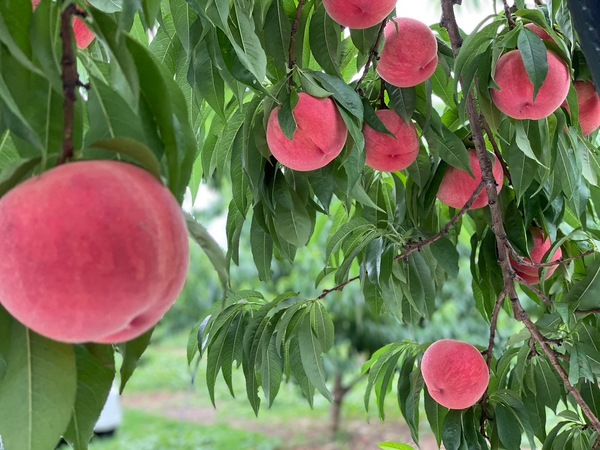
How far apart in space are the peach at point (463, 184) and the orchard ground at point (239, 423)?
3199 millimetres

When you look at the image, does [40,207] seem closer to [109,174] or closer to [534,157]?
[109,174]

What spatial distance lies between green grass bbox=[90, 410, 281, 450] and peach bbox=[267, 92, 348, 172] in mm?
4277

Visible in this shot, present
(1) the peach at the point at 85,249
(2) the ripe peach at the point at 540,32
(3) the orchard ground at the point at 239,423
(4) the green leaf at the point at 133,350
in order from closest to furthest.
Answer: (1) the peach at the point at 85,249
(4) the green leaf at the point at 133,350
(2) the ripe peach at the point at 540,32
(3) the orchard ground at the point at 239,423

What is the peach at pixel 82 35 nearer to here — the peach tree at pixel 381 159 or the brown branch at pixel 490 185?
the peach tree at pixel 381 159

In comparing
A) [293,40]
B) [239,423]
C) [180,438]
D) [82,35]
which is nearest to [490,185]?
[293,40]

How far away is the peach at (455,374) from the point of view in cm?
93

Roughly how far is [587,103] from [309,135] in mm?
422

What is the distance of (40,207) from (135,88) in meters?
0.09

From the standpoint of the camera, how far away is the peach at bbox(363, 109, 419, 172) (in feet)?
2.97

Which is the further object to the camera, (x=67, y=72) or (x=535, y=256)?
(x=535, y=256)

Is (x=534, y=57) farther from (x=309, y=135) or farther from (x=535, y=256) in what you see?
(x=535, y=256)

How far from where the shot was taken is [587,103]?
1.00 m

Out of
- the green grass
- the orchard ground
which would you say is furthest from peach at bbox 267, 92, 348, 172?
the green grass

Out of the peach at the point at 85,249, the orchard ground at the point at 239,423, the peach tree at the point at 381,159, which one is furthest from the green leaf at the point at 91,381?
the orchard ground at the point at 239,423
